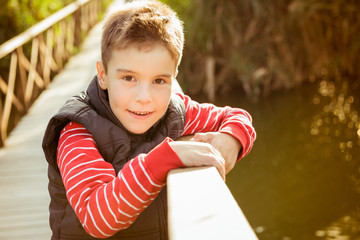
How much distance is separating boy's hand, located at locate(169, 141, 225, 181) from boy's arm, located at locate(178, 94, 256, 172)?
0.28 m

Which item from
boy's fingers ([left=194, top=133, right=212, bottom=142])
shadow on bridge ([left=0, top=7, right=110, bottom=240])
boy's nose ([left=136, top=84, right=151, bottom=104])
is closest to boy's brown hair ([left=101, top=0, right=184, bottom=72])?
boy's nose ([left=136, top=84, right=151, bottom=104])

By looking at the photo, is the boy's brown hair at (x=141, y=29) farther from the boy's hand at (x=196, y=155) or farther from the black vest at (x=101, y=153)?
the boy's hand at (x=196, y=155)

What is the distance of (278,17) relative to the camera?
9422 millimetres

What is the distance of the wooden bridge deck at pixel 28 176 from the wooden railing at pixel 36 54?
0.77ft

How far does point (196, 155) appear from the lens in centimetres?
97

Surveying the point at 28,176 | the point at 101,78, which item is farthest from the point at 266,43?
the point at 101,78

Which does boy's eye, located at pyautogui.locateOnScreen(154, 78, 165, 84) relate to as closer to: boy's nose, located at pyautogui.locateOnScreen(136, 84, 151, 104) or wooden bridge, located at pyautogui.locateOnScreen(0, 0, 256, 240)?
boy's nose, located at pyautogui.locateOnScreen(136, 84, 151, 104)

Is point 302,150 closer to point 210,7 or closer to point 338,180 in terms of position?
point 338,180

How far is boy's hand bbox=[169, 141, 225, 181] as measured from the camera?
962 millimetres

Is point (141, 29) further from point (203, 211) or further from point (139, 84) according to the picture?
point (203, 211)

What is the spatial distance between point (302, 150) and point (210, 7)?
9.79ft

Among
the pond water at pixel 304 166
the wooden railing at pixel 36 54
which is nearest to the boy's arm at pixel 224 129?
the wooden railing at pixel 36 54

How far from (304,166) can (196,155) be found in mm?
6443

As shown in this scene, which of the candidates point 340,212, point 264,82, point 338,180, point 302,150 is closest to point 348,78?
point 264,82
